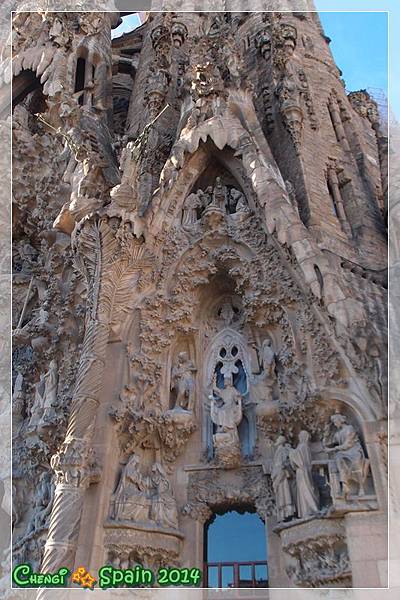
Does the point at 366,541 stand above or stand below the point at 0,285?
below

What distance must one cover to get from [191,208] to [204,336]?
2056 millimetres

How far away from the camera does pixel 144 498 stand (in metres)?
6.72

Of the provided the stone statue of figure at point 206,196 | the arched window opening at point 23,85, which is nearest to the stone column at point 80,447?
the stone statue of figure at point 206,196

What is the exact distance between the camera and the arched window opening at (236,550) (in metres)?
6.84

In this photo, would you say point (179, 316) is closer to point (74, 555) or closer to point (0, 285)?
point (74, 555)

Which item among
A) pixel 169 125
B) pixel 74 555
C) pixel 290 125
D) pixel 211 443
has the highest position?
pixel 169 125

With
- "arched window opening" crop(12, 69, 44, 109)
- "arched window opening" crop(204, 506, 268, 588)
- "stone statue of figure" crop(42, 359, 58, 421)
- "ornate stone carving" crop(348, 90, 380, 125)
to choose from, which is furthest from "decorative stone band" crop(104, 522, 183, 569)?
"ornate stone carving" crop(348, 90, 380, 125)

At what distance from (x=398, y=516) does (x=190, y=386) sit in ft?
10.5

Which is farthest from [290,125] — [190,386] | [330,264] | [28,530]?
[28,530]

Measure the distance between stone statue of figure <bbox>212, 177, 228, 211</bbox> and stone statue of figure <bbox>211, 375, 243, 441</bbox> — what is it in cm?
277

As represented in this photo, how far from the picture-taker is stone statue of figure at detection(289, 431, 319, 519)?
6109 mm

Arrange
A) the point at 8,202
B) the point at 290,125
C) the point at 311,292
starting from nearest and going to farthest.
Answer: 1. the point at 311,292
2. the point at 290,125
3. the point at 8,202

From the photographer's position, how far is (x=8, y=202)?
11453 millimetres

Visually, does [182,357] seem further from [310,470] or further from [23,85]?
[23,85]
